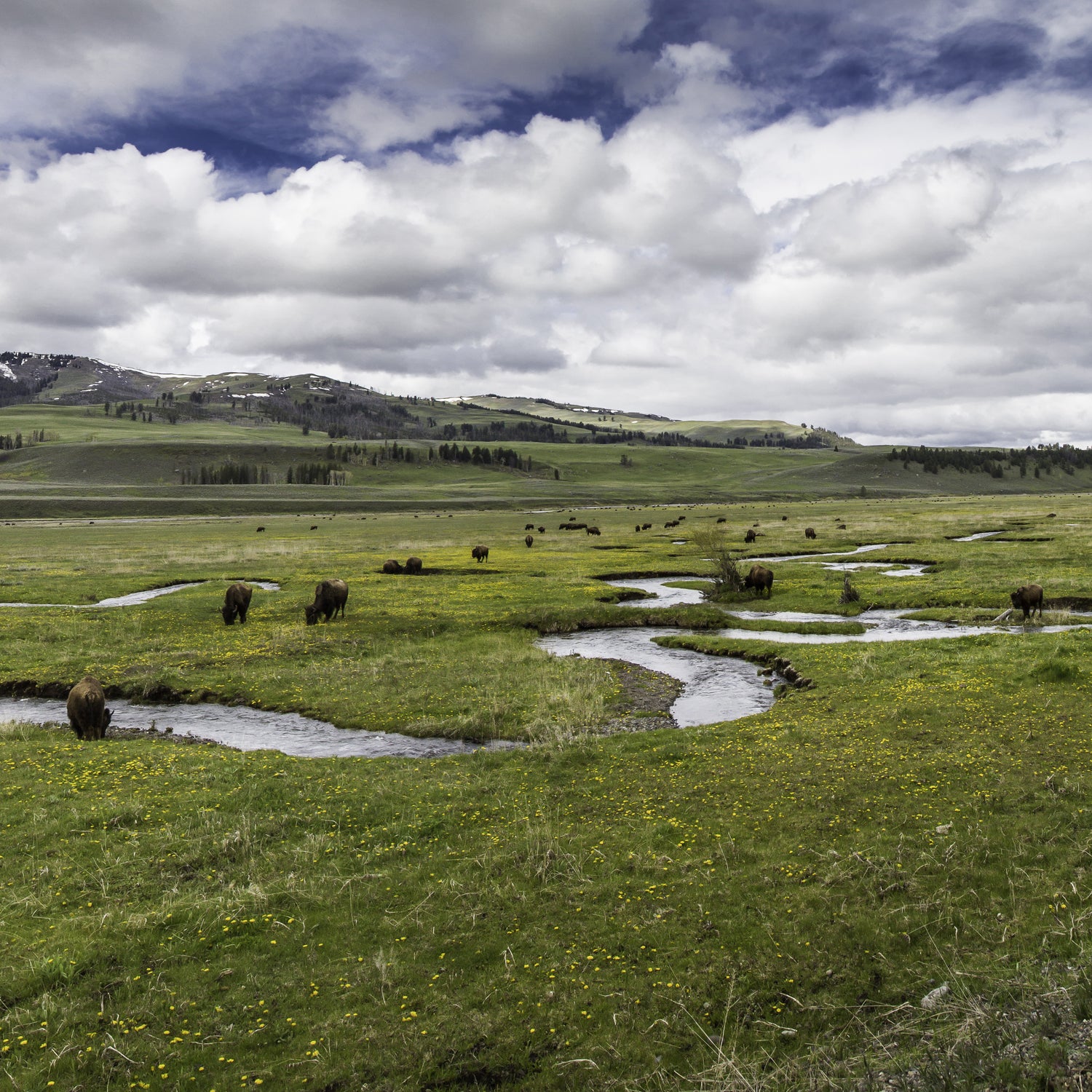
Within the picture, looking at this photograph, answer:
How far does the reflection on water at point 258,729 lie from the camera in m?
18.8

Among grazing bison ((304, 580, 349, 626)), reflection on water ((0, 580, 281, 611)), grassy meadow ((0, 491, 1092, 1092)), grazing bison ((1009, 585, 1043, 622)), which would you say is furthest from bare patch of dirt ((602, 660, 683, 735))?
reflection on water ((0, 580, 281, 611))

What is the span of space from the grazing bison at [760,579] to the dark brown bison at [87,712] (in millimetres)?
32001

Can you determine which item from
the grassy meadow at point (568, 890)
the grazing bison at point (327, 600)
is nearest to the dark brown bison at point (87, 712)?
the grassy meadow at point (568, 890)

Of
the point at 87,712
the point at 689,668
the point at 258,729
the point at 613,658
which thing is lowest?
the point at 258,729

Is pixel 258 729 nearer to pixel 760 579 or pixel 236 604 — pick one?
pixel 236 604

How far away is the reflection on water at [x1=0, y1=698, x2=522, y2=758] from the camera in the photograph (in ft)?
61.5

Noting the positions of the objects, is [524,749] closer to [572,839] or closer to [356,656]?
[572,839]

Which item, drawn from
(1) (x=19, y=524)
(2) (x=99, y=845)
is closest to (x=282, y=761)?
(2) (x=99, y=845)

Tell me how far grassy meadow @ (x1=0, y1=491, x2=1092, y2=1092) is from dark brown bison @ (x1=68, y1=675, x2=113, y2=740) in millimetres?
738

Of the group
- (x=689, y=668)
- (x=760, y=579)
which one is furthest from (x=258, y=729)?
(x=760, y=579)

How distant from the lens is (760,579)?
1590 inches

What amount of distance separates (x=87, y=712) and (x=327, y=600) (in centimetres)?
1607

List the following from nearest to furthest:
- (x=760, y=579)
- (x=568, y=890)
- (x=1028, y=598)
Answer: (x=568, y=890) < (x=1028, y=598) < (x=760, y=579)

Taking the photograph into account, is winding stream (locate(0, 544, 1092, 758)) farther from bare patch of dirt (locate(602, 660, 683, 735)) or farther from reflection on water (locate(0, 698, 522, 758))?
bare patch of dirt (locate(602, 660, 683, 735))
